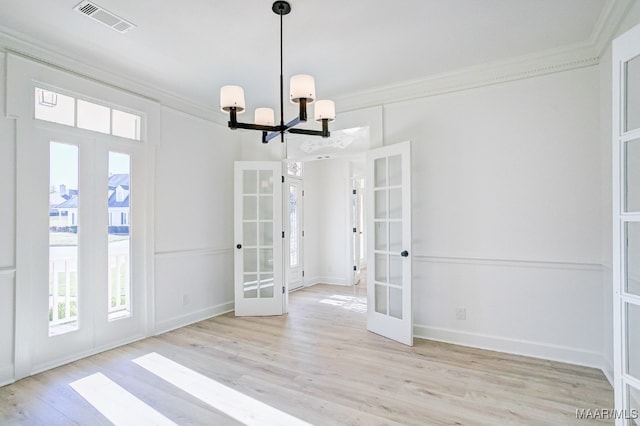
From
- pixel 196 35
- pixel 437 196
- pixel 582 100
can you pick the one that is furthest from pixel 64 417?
pixel 582 100

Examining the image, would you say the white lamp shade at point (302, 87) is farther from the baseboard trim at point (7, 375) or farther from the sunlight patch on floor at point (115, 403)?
the baseboard trim at point (7, 375)

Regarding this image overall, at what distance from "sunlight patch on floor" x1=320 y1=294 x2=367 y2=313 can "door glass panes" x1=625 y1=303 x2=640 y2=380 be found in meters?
3.25

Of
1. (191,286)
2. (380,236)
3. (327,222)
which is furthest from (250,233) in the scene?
(327,222)

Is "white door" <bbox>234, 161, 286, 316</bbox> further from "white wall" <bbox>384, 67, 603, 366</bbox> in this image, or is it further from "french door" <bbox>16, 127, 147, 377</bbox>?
"white wall" <bbox>384, 67, 603, 366</bbox>

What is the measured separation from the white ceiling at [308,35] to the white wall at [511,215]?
1.61ft

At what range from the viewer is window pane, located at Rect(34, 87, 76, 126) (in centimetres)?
293

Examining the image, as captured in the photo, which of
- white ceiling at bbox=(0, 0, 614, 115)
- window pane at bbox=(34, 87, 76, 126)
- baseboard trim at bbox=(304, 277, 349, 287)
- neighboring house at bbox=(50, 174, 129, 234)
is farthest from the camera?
baseboard trim at bbox=(304, 277, 349, 287)

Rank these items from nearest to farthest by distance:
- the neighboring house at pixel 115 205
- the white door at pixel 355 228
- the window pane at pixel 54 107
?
the window pane at pixel 54 107, the neighboring house at pixel 115 205, the white door at pixel 355 228

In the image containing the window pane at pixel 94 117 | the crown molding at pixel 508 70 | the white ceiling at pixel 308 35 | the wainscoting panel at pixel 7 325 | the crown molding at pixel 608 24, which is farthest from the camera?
the window pane at pixel 94 117

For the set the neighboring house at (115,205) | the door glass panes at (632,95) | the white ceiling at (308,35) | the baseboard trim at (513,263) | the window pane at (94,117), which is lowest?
the baseboard trim at (513,263)

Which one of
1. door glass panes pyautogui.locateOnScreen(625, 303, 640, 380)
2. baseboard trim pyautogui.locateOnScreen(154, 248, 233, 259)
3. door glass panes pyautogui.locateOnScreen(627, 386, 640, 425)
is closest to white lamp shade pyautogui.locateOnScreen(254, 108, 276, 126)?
baseboard trim pyautogui.locateOnScreen(154, 248, 233, 259)

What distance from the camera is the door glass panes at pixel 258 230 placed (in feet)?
15.3

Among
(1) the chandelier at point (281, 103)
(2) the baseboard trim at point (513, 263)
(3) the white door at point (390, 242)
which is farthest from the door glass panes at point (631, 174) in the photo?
(3) the white door at point (390, 242)

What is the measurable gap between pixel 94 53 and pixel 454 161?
3706 mm
